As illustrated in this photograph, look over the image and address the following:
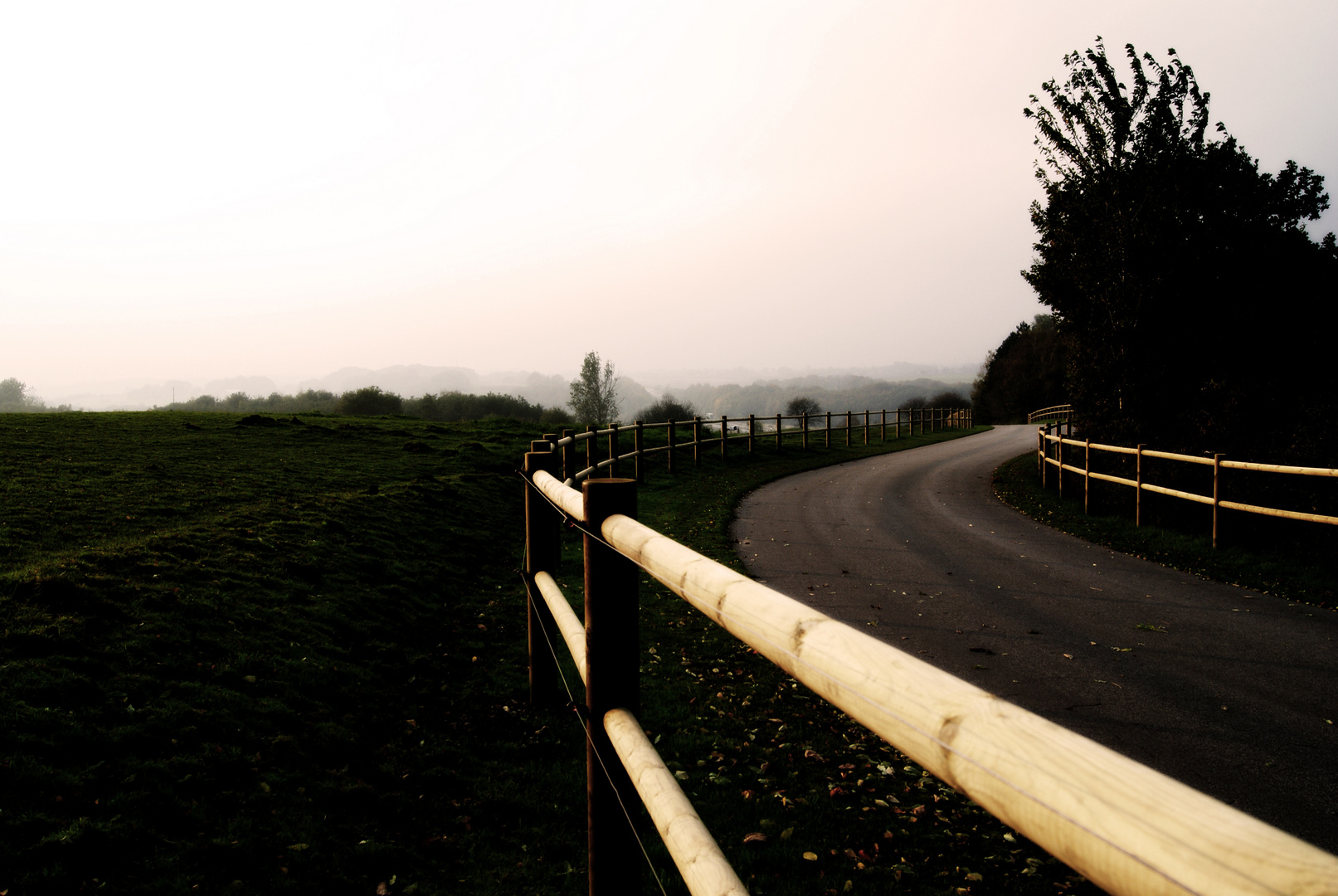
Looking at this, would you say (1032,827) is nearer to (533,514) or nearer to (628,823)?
(628,823)

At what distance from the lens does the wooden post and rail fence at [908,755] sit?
0.63 meters

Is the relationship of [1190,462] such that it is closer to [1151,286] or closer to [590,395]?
[1151,286]

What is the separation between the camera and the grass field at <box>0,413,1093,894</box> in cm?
316

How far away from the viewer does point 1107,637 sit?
6086mm

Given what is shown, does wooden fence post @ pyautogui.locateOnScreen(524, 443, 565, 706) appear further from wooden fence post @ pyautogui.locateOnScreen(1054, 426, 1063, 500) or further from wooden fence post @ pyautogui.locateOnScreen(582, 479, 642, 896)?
wooden fence post @ pyautogui.locateOnScreen(1054, 426, 1063, 500)

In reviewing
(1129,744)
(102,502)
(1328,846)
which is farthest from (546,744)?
(102,502)

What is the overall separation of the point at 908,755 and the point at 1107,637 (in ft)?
20.5

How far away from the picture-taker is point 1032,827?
816mm

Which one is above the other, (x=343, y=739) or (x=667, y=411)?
(x=667, y=411)

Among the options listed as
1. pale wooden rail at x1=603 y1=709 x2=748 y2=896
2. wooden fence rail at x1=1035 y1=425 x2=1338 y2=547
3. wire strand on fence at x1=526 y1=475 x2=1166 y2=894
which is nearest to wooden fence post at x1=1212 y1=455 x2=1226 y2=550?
wooden fence rail at x1=1035 y1=425 x2=1338 y2=547

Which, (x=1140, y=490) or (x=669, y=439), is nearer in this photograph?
(x=1140, y=490)

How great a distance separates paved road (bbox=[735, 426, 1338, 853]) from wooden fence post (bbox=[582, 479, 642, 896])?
3338 millimetres

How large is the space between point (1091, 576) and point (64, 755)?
907 centimetres

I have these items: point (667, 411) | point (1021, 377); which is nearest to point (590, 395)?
point (667, 411)
